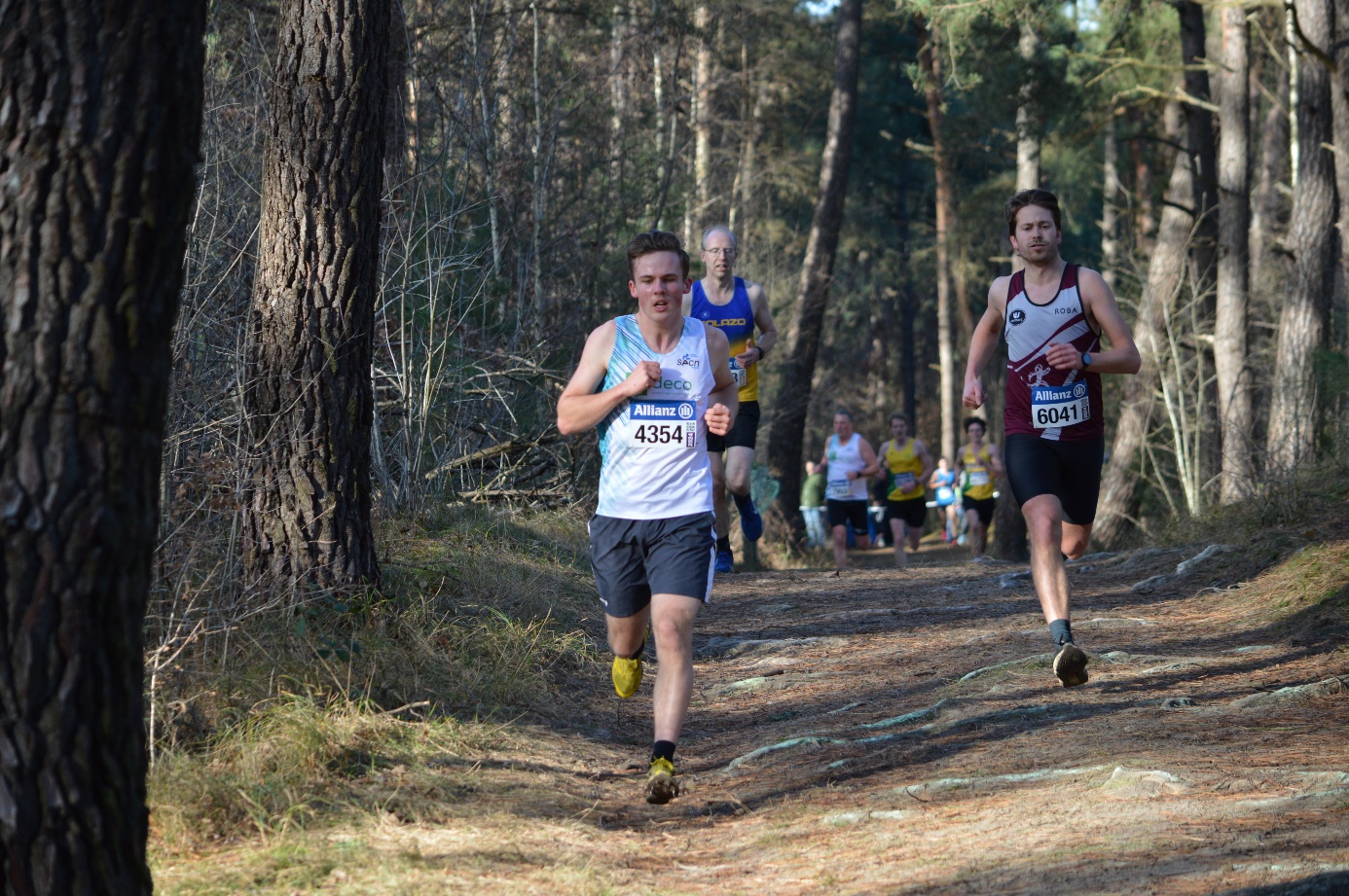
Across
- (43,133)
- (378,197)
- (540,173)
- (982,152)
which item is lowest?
(43,133)

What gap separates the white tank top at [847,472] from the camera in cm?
1548

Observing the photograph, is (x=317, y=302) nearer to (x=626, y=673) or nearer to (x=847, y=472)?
(x=626, y=673)

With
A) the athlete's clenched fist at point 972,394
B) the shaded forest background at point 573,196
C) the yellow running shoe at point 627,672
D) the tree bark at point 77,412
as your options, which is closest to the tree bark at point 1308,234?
the shaded forest background at point 573,196

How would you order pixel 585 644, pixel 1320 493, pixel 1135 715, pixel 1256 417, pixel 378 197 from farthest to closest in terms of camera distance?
pixel 1256 417 < pixel 1320 493 < pixel 585 644 < pixel 378 197 < pixel 1135 715

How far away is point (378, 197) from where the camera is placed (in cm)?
654

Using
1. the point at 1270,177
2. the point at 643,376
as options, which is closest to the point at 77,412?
the point at 643,376

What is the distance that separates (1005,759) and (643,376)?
6.43 ft

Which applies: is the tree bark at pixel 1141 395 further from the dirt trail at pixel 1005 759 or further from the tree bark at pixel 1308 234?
the dirt trail at pixel 1005 759

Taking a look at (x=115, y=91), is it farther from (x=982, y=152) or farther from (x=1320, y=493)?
(x=982, y=152)

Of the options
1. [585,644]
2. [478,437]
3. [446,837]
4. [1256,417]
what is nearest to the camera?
[446,837]

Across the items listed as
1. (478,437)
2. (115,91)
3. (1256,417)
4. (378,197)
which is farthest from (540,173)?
(115,91)

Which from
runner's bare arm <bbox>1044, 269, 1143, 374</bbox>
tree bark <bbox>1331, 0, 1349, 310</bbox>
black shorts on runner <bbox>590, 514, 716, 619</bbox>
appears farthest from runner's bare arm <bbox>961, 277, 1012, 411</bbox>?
tree bark <bbox>1331, 0, 1349, 310</bbox>

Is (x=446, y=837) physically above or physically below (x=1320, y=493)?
below

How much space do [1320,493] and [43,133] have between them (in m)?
9.05
